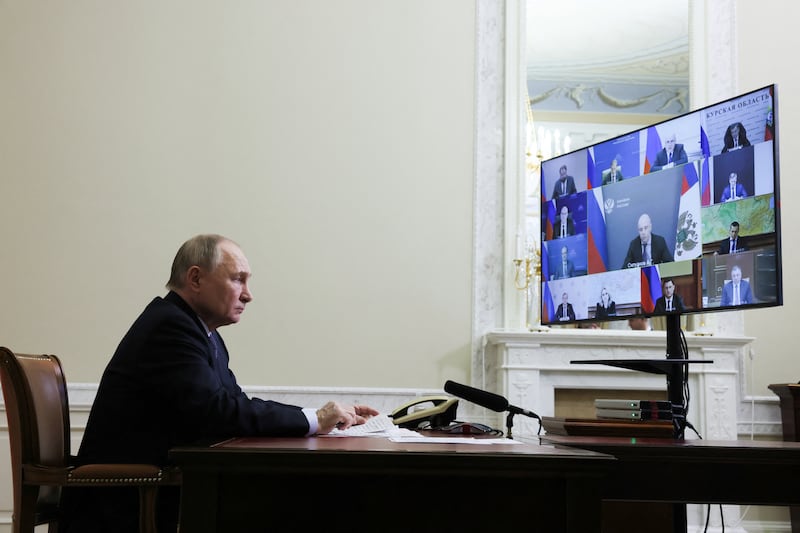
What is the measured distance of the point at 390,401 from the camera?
4297mm

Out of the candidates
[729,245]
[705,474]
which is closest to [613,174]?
[729,245]

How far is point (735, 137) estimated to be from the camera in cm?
256

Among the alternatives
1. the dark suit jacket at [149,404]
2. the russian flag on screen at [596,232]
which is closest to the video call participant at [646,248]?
the russian flag on screen at [596,232]

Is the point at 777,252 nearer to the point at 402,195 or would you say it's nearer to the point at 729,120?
the point at 729,120

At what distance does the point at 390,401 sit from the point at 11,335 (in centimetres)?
200

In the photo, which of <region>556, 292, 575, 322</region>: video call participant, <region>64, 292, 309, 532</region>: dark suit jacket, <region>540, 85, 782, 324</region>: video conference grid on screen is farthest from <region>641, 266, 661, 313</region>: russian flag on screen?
<region>64, 292, 309, 532</region>: dark suit jacket

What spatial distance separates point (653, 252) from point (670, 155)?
33 cm

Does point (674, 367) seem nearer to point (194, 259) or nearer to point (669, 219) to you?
point (669, 219)

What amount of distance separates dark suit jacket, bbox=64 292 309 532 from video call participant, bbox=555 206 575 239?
137 cm

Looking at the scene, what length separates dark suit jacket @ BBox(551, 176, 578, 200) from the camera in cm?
308

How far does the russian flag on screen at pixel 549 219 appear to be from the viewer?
3194 millimetres

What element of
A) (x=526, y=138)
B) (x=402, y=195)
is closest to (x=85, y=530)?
(x=402, y=195)

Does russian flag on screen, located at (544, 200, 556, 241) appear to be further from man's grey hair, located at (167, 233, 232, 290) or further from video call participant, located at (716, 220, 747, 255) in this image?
man's grey hair, located at (167, 233, 232, 290)

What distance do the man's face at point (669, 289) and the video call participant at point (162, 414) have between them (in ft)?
3.74
